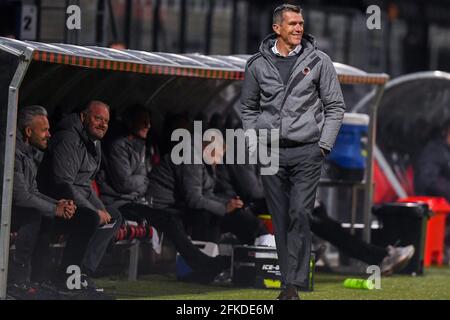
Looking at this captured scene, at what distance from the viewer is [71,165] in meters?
12.2

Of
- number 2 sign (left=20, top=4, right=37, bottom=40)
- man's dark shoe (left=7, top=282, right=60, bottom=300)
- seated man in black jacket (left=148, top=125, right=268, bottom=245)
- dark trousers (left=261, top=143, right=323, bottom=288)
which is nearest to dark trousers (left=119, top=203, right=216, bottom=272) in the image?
seated man in black jacket (left=148, top=125, right=268, bottom=245)

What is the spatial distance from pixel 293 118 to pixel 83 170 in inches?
86.2

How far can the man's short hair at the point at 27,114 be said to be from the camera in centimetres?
1172

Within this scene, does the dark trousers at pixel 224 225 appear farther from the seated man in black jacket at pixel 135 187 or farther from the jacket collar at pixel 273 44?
the jacket collar at pixel 273 44

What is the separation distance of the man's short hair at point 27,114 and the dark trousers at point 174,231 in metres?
1.78

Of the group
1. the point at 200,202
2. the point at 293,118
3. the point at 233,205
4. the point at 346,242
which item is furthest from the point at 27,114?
the point at 346,242

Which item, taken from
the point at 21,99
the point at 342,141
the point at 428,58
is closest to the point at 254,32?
the point at 428,58

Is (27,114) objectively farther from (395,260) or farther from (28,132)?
(395,260)

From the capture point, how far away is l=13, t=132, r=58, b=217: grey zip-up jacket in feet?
37.6

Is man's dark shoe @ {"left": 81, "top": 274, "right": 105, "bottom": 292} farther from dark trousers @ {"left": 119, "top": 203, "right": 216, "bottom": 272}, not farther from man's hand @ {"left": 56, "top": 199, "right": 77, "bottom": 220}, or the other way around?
dark trousers @ {"left": 119, "top": 203, "right": 216, "bottom": 272}

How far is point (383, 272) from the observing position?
48.6 feet

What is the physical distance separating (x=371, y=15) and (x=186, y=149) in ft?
7.29
